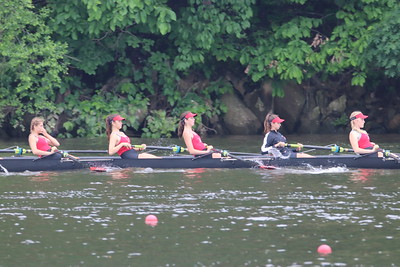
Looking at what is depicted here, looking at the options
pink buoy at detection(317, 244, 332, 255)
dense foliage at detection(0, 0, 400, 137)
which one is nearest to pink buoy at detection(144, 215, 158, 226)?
pink buoy at detection(317, 244, 332, 255)

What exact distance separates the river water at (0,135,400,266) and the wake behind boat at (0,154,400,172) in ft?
1.45

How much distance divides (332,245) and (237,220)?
2138 millimetres

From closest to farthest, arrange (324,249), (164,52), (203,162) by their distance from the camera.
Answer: (324,249) < (203,162) < (164,52)

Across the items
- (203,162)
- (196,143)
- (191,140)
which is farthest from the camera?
(196,143)

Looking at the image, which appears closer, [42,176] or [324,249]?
[324,249]

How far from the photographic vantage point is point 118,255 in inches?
494

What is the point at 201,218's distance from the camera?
15.0 meters

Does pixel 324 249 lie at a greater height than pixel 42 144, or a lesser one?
lesser

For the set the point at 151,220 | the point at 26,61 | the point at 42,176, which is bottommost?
the point at 151,220

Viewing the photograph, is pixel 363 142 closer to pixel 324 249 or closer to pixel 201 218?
pixel 201 218

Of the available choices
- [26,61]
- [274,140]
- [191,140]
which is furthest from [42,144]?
[26,61]

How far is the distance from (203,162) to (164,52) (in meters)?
11.2

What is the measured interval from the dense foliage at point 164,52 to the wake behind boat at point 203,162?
700 cm

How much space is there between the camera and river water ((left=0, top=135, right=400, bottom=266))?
12.5 m
